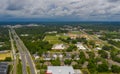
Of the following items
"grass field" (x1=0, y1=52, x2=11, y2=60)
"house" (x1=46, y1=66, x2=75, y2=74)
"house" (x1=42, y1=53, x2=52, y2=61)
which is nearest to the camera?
"house" (x1=46, y1=66, x2=75, y2=74)

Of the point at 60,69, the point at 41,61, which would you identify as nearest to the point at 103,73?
the point at 60,69

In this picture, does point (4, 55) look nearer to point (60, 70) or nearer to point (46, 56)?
point (46, 56)

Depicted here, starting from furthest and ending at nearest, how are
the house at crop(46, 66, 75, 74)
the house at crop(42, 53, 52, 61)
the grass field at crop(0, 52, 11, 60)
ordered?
the grass field at crop(0, 52, 11, 60) < the house at crop(42, 53, 52, 61) < the house at crop(46, 66, 75, 74)

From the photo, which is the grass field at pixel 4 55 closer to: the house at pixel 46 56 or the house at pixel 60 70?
→ the house at pixel 46 56

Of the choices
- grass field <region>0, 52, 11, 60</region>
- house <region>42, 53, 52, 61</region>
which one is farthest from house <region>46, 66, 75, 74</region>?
grass field <region>0, 52, 11, 60</region>

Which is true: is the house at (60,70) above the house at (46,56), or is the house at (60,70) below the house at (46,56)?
above

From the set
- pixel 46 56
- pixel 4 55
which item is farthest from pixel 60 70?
pixel 4 55

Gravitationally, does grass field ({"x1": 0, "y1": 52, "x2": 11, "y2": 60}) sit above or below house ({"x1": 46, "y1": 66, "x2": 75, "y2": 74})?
below

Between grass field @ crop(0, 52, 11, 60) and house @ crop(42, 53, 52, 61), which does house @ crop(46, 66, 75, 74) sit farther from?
grass field @ crop(0, 52, 11, 60)

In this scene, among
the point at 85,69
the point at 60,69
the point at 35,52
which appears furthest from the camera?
the point at 35,52

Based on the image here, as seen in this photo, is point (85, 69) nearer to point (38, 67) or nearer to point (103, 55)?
point (38, 67)

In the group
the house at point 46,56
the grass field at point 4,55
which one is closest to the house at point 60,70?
the house at point 46,56
